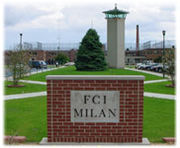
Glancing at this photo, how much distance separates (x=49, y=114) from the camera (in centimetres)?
731

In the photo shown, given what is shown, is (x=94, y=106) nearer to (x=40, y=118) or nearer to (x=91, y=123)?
(x=91, y=123)

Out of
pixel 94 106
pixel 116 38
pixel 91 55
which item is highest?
pixel 116 38

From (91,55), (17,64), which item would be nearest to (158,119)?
(17,64)

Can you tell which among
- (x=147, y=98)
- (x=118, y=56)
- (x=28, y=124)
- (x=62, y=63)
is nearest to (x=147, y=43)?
(x=62, y=63)

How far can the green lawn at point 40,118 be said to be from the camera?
848 centimetres

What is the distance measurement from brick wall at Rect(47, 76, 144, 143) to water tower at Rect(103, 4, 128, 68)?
1656 inches

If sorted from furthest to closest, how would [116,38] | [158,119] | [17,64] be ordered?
[116,38], [17,64], [158,119]

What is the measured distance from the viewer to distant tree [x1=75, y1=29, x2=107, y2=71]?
44875 mm

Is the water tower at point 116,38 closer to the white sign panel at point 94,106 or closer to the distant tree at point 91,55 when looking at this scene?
the distant tree at point 91,55

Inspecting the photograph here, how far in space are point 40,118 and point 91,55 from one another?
3523 cm

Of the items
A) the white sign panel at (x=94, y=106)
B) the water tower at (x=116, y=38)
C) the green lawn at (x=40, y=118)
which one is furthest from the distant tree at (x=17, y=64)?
the water tower at (x=116, y=38)

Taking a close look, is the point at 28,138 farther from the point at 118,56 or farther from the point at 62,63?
the point at 62,63

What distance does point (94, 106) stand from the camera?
736 cm

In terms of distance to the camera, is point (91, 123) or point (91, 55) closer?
point (91, 123)
